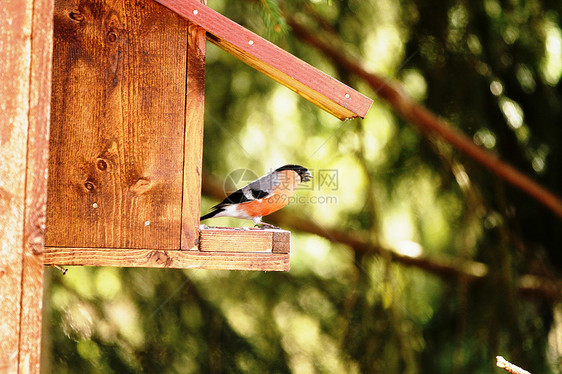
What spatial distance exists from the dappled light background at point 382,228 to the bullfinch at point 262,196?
796mm

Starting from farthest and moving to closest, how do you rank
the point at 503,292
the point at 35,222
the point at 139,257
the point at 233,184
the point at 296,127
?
the point at 296,127
the point at 233,184
the point at 503,292
the point at 139,257
the point at 35,222

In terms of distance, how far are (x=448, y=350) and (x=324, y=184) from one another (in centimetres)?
119

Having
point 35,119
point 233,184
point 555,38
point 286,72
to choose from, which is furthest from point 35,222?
point 555,38

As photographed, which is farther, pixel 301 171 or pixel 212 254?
pixel 301 171

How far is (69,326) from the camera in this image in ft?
10.9

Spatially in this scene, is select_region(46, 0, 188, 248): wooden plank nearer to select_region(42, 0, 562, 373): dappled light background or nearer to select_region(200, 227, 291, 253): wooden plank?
select_region(200, 227, 291, 253): wooden plank

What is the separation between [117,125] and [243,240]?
0.54 meters

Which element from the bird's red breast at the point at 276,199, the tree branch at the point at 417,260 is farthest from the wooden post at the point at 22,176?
the tree branch at the point at 417,260

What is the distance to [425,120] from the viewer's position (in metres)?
3.71

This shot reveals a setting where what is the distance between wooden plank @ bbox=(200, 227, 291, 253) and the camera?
2.19 metres

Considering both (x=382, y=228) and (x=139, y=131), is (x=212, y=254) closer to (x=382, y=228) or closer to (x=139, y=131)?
(x=139, y=131)

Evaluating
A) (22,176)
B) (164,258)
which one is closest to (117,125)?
(164,258)

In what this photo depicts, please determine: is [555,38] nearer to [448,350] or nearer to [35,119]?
[448,350]

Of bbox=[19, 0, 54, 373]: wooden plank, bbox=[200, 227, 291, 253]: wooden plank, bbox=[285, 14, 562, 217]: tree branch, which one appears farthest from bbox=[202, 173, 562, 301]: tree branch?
bbox=[19, 0, 54, 373]: wooden plank
